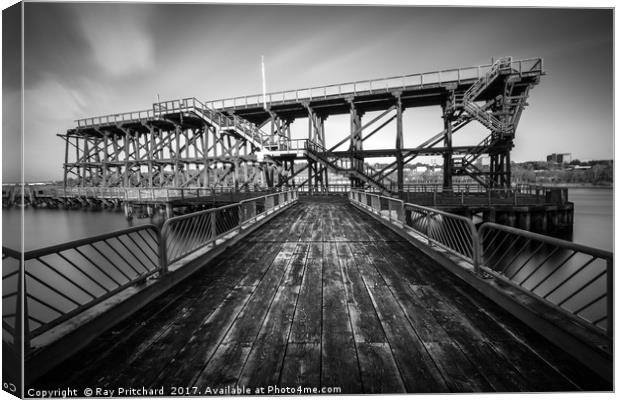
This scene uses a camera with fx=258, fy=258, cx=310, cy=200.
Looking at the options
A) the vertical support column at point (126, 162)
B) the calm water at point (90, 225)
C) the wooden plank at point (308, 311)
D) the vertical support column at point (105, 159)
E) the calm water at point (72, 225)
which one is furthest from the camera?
the vertical support column at point (105, 159)

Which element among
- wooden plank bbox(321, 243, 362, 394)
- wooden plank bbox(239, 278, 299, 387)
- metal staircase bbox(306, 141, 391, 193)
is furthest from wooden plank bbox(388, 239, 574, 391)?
metal staircase bbox(306, 141, 391, 193)

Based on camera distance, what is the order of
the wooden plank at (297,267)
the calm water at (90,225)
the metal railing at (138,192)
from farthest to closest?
the metal railing at (138,192) < the calm water at (90,225) < the wooden plank at (297,267)

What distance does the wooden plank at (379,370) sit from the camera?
1.97 meters

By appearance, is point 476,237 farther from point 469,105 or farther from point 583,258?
point 469,105

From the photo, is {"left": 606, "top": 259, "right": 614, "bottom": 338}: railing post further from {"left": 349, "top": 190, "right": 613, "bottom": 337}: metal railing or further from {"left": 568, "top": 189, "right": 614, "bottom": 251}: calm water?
{"left": 568, "top": 189, "right": 614, "bottom": 251}: calm water

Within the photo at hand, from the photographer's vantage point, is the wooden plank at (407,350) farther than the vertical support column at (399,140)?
No

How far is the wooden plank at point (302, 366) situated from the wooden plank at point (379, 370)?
369 mm

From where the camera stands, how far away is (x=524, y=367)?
6.89 feet

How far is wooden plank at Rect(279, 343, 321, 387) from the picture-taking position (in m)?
2.03

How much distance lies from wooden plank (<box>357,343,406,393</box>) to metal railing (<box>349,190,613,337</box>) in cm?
146

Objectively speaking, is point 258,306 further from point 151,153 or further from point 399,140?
point 151,153

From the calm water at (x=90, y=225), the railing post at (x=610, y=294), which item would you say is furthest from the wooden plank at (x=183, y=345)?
the calm water at (x=90, y=225)

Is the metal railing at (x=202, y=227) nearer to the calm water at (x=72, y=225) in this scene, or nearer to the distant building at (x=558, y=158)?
the distant building at (x=558, y=158)

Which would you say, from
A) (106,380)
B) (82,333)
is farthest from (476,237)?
(82,333)
